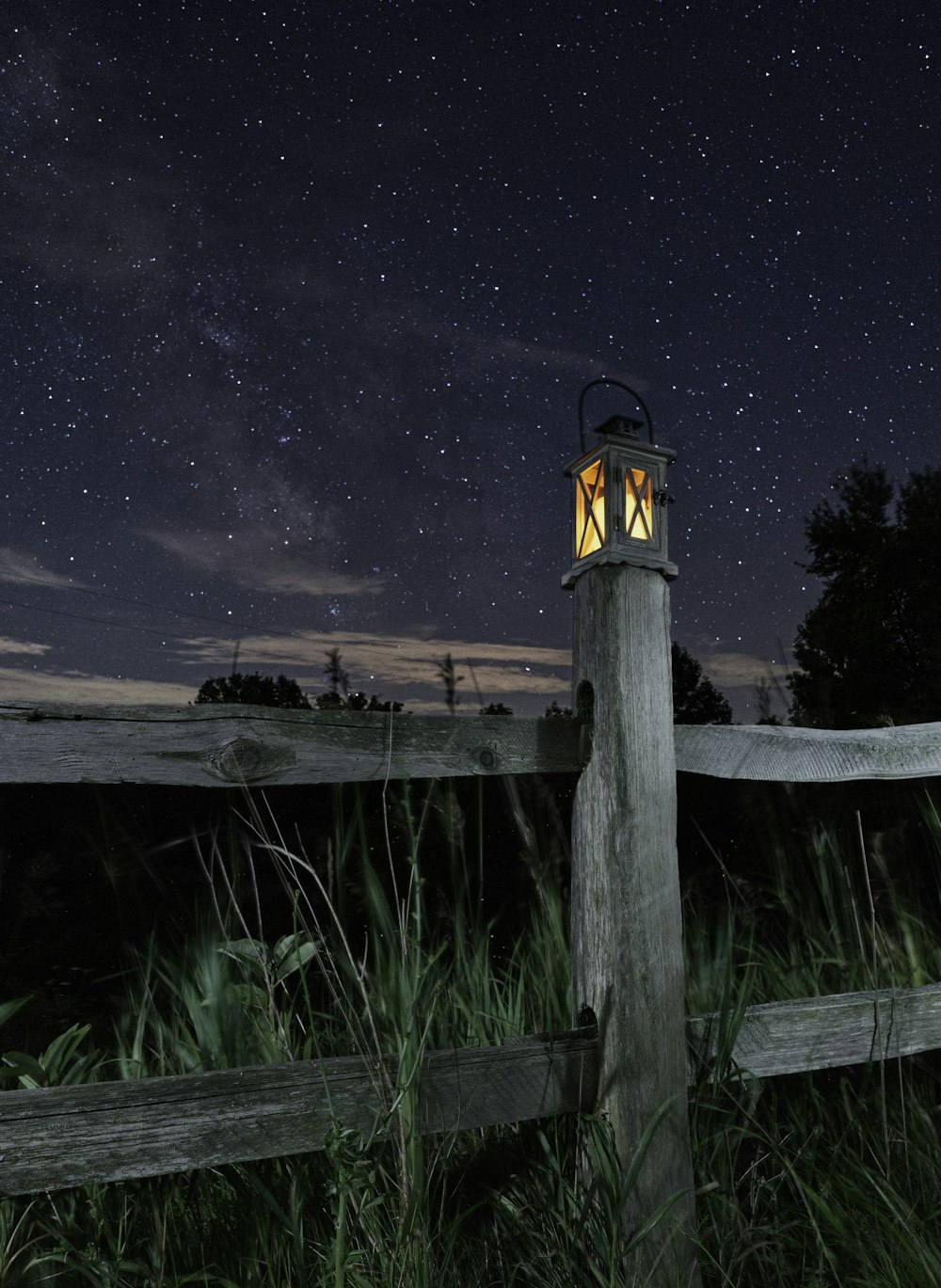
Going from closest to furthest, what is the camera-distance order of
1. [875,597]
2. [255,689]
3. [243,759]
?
[243,759]
[255,689]
[875,597]

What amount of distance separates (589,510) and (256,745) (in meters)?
1.02

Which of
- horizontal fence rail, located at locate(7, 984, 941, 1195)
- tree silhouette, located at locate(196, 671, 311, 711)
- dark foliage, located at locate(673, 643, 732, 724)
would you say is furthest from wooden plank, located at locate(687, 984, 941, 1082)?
dark foliage, located at locate(673, 643, 732, 724)

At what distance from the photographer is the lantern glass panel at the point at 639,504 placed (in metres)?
2.06

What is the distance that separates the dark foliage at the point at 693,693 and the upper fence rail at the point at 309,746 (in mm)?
11053

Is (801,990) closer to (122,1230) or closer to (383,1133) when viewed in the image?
(383,1133)

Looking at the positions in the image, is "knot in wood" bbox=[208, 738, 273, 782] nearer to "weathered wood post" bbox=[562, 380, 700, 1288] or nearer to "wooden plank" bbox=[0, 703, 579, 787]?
"wooden plank" bbox=[0, 703, 579, 787]

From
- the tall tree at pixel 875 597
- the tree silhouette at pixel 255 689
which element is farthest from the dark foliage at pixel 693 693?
the tree silhouette at pixel 255 689

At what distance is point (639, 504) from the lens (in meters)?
2.11

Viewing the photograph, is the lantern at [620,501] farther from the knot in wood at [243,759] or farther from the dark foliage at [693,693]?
the dark foliage at [693,693]

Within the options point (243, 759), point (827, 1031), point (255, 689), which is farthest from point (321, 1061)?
point (255, 689)

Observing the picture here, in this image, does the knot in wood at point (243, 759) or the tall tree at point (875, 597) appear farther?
the tall tree at point (875, 597)

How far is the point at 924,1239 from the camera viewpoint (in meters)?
1.86

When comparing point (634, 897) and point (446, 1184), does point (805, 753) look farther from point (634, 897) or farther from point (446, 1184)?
point (446, 1184)

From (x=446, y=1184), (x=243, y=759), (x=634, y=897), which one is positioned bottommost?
(x=446, y=1184)
